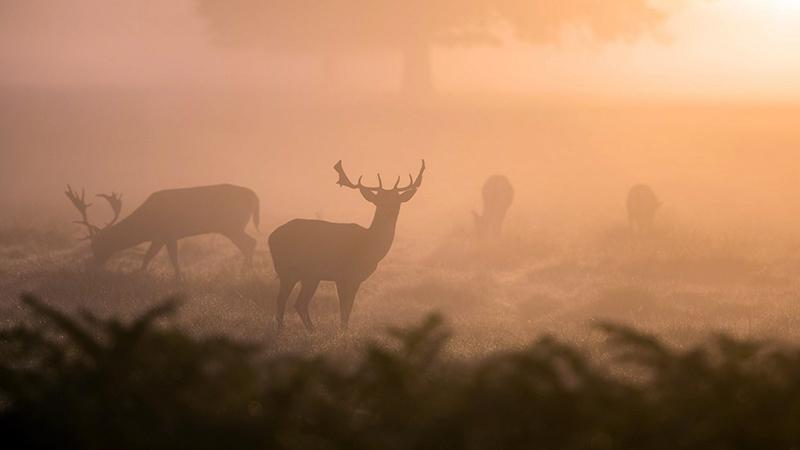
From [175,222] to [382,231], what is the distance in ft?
18.8

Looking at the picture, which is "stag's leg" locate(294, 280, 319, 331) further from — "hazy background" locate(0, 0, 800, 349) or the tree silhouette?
the tree silhouette

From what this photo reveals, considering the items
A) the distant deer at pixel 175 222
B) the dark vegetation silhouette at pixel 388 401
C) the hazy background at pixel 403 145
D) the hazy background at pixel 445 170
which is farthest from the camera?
the hazy background at pixel 403 145

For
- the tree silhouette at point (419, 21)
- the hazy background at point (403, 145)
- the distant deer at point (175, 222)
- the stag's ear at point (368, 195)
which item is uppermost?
the tree silhouette at point (419, 21)

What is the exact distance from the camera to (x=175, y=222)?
16250 mm

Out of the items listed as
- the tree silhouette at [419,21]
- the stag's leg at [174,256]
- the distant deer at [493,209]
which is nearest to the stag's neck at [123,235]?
the stag's leg at [174,256]

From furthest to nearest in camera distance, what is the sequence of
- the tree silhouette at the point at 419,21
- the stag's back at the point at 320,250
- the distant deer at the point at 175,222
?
the tree silhouette at the point at 419,21 → the distant deer at the point at 175,222 → the stag's back at the point at 320,250

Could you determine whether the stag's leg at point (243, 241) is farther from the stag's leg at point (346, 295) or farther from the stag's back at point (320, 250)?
the stag's leg at point (346, 295)

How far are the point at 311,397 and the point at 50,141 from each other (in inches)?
1490

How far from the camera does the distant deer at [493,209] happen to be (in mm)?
20047

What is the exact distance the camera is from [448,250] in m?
18.8

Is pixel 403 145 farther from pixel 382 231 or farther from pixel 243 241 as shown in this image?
pixel 382 231

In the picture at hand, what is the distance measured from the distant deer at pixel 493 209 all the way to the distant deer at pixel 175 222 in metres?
5.13

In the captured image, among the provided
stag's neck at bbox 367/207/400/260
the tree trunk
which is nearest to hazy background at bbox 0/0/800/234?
the tree trunk

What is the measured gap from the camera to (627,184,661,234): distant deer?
61.9 feet
